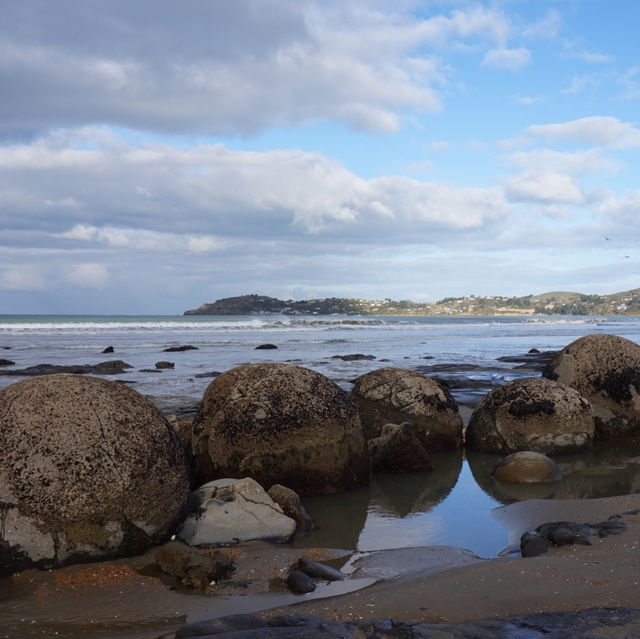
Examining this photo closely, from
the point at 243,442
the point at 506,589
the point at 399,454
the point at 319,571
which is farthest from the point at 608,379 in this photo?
the point at 319,571

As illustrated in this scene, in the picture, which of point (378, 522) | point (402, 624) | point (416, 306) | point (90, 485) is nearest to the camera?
point (402, 624)

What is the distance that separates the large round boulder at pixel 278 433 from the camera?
24.0 feet

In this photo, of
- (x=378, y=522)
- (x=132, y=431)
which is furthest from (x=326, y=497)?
(x=132, y=431)

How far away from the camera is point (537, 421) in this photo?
9742 mm

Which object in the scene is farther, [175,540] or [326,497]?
[326,497]

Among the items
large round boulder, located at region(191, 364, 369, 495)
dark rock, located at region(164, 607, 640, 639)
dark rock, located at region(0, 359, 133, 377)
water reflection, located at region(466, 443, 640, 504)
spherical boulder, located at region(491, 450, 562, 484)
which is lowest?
water reflection, located at region(466, 443, 640, 504)

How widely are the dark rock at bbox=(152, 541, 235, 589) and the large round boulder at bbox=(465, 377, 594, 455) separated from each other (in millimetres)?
5736

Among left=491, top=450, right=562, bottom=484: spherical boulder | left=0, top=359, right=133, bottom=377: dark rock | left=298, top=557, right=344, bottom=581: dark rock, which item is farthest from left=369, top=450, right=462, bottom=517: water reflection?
left=0, top=359, right=133, bottom=377: dark rock

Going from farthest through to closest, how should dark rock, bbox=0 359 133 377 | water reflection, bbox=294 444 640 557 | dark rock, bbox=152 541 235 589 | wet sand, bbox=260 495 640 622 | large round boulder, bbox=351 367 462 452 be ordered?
dark rock, bbox=0 359 133 377 < large round boulder, bbox=351 367 462 452 < water reflection, bbox=294 444 640 557 < dark rock, bbox=152 541 235 589 < wet sand, bbox=260 495 640 622

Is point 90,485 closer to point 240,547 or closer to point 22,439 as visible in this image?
point 22,439

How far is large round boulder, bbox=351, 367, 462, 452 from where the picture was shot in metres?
9.98

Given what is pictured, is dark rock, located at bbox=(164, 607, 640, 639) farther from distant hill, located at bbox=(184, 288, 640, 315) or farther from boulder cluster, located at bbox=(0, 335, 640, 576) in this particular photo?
distant hill, located at bbox=(184, 288, 640, 315)

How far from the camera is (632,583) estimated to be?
4512 mm

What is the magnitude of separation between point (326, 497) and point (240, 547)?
191 cm
